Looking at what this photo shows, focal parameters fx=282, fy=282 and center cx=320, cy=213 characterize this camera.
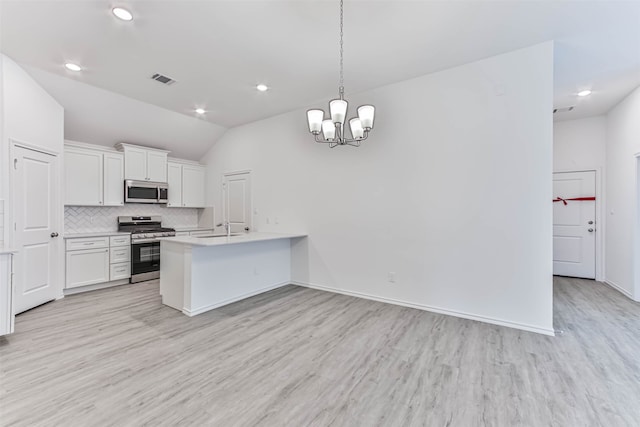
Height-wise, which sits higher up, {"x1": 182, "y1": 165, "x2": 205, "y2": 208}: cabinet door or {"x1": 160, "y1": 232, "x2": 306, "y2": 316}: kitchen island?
{"x1": 182, "y1": 165, "x2": 205, "y2": 208}: cabinet door

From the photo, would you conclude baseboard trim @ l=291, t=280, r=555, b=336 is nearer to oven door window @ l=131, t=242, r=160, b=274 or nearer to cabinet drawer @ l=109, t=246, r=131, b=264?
oven door window @ l=131, t=242, r=160, b=274

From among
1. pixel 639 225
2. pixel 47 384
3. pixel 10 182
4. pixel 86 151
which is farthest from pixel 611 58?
pixel 86 151

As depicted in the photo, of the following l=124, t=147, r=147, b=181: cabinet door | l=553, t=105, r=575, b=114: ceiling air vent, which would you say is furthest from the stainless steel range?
l=553, t=105, r=575, b=114: ceiling air vent

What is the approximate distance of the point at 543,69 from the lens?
116 inches

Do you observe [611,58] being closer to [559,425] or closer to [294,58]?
[294,58]

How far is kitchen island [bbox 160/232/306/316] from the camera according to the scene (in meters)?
3.51

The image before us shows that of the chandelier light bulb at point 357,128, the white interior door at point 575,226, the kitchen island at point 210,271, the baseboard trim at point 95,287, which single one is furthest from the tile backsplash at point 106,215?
the white interior door at point 575,226

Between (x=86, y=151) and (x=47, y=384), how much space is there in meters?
3.99

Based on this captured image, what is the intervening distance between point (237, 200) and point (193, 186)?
51.1 inches

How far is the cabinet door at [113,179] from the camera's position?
499 cm

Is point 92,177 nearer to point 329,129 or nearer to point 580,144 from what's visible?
point 329,129

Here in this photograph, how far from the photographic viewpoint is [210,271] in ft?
12.2

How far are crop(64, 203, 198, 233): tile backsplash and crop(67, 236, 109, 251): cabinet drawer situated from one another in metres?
0.61

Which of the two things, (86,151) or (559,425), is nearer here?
(559,425)
